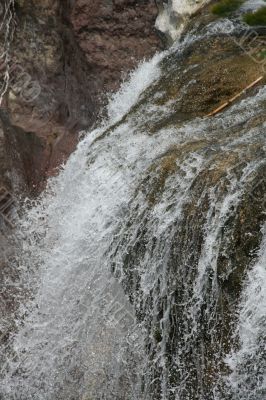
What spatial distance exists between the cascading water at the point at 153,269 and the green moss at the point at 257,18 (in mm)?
292

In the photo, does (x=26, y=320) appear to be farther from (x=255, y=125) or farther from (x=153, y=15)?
(x=153, y=15)

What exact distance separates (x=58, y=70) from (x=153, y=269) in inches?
140

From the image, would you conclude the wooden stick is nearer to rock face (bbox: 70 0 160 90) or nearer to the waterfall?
rock face (bbox: 70 0 160 90)

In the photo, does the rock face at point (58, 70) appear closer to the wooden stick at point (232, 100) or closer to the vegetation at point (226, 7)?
the vegetation at point (226, 7)

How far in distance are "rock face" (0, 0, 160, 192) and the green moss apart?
1.57 meters

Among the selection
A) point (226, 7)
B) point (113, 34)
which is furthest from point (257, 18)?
point (113, 34)

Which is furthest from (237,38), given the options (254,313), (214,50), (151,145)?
(254,313)

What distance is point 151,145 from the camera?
402 cm

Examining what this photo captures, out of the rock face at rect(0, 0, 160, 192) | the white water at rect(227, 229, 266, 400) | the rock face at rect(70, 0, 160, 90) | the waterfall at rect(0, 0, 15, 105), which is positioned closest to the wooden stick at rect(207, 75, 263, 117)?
the white water at rect(227, 229, 266, 400)

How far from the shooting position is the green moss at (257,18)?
15.3 ft

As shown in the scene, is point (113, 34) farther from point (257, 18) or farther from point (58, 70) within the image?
point (257, 18)

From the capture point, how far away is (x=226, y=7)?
5051mm

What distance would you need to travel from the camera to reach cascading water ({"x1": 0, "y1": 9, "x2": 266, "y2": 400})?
118 inches

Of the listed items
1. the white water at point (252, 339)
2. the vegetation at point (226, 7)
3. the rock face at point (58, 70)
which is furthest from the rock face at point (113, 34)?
the white water at point (252, 339)
